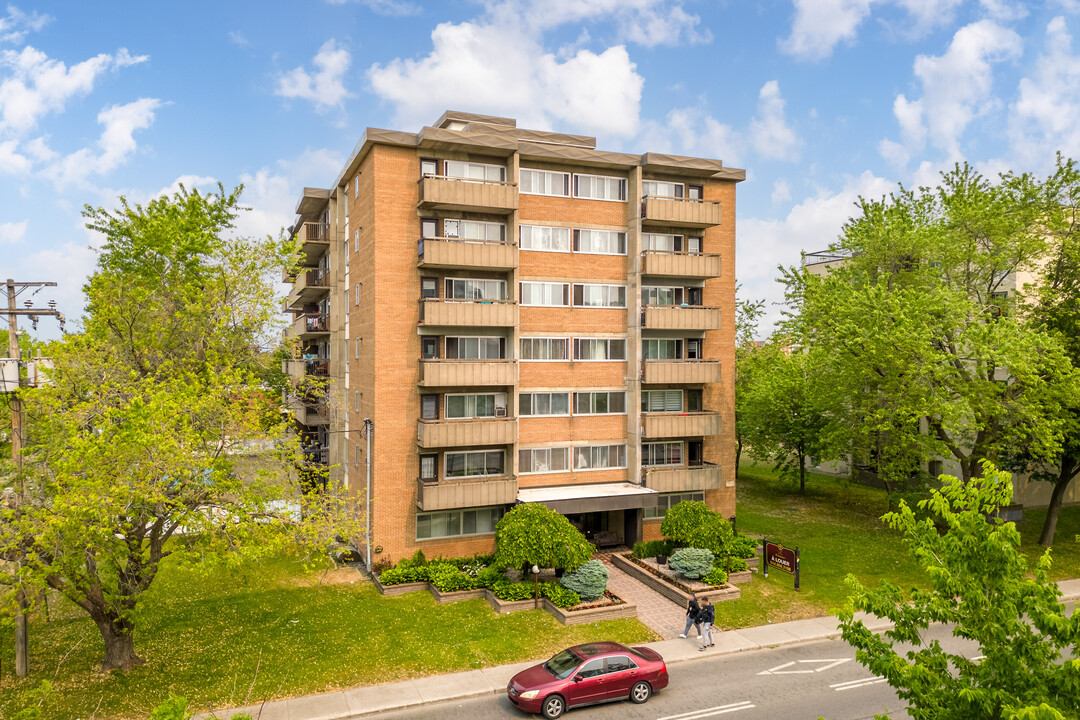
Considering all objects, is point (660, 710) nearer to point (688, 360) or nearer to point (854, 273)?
point (688, 360)

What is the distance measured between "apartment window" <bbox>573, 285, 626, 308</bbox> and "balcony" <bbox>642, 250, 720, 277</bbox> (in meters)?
1.64

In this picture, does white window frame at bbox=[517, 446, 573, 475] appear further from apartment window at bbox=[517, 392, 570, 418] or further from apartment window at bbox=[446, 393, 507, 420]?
apartment window at bbox=[446, 393, 507, 420]

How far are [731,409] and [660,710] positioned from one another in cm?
1992

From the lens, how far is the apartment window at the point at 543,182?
3180 cm

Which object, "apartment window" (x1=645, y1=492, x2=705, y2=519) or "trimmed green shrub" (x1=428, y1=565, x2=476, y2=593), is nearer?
"trimmed green shrub" (x1=428, y1=565, x2=476, y2=593)

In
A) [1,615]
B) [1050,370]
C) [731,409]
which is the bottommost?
[1,615]

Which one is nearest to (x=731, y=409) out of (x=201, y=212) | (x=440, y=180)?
(x=440, y=180)

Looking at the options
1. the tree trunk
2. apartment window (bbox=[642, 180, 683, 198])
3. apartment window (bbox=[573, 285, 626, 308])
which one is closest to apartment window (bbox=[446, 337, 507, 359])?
apartment window (bbox=[573, 285, 626, 308])

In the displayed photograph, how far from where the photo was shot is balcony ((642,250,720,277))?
32.8 meters

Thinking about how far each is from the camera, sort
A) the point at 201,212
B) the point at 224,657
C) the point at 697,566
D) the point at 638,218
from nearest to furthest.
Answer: the point at 224,657
the point at 697,566
the point at 638,218
the point at 201,212

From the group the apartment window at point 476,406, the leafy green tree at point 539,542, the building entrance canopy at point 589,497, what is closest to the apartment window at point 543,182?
the apartment window at point 476,406

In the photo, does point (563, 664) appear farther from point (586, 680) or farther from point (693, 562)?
point (693, 562)

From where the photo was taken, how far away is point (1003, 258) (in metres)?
32.8

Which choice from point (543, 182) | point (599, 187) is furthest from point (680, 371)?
point (543, 182)
